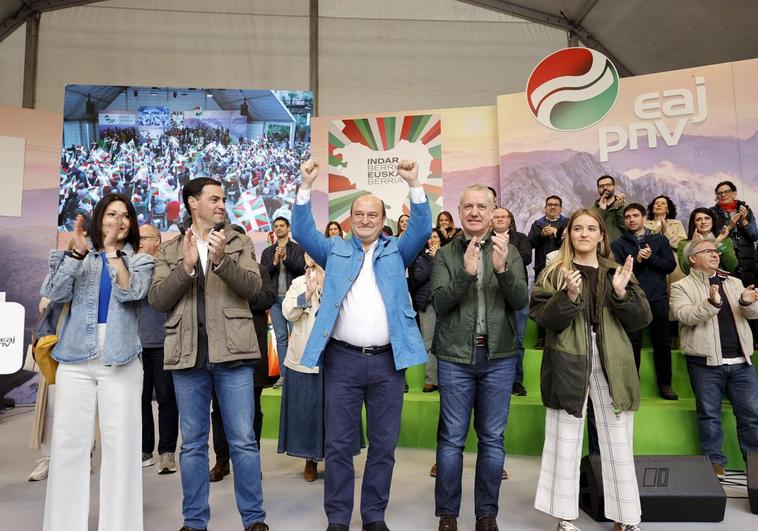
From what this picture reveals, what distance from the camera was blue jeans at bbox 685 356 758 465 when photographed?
3891mm

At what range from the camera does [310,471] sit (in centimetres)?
399

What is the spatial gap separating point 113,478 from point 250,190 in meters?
6.71

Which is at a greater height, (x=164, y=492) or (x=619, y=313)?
(x=619, y=313)

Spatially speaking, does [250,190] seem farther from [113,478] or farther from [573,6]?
[113,478]

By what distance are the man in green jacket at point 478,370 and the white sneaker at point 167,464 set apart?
214cm

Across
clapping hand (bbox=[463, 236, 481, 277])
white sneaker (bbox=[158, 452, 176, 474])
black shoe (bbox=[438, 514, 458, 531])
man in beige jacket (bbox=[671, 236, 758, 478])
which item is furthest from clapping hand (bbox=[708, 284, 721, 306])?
white sneaker (bbox=[158, 452, 176, 474])

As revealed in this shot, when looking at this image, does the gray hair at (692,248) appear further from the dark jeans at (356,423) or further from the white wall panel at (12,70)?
the white wall panel at (12,70)

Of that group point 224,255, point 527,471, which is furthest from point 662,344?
point 224,255

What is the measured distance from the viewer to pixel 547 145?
7.34 m

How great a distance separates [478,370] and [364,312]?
65cm

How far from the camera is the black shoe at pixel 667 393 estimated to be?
471cm

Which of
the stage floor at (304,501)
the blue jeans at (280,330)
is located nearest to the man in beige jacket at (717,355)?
the stage floor at (304,501)

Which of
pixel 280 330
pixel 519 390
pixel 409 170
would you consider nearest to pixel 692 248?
pixel 519 390

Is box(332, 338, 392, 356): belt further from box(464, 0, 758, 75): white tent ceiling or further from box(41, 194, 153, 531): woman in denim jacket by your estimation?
box(464, 0, 758, 75): white tent ceiling
